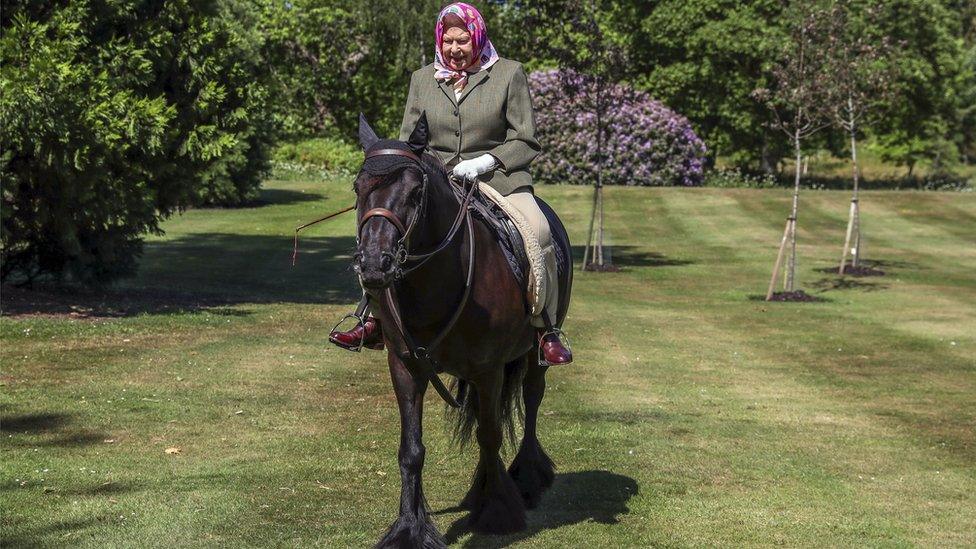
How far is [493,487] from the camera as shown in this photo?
29.5 feet

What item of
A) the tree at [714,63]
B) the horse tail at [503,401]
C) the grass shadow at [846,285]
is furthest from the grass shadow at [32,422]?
the tree at [714,63]

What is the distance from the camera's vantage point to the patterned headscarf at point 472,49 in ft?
28.8

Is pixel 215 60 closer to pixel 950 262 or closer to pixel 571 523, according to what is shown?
pixel 571 523

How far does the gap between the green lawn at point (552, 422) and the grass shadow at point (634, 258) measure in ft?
20.2

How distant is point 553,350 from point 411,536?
1873 millimetres

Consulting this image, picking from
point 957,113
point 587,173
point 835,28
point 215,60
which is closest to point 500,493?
point 215,60

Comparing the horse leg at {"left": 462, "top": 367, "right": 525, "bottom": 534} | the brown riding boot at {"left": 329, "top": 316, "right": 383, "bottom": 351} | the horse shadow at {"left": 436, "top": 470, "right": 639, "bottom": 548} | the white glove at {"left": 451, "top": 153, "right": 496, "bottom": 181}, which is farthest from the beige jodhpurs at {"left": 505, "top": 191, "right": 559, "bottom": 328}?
the horse shadow at {"left": 436, "top": 470, "right": 639, "bottom": 548}

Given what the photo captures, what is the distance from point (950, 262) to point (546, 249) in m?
31.6

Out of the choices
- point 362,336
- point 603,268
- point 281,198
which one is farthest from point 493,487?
point 281,198

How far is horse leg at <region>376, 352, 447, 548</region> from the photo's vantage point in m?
8.04

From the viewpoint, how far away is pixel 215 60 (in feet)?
74.9

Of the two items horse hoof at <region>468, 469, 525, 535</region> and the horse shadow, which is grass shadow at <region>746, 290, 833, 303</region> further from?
horse hoof at <region>468, 469, 525, 535</region>

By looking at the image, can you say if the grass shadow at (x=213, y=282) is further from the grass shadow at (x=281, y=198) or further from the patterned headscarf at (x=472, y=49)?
the grass shadow at (x=281, y=198)

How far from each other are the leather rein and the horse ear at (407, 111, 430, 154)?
0.06m
